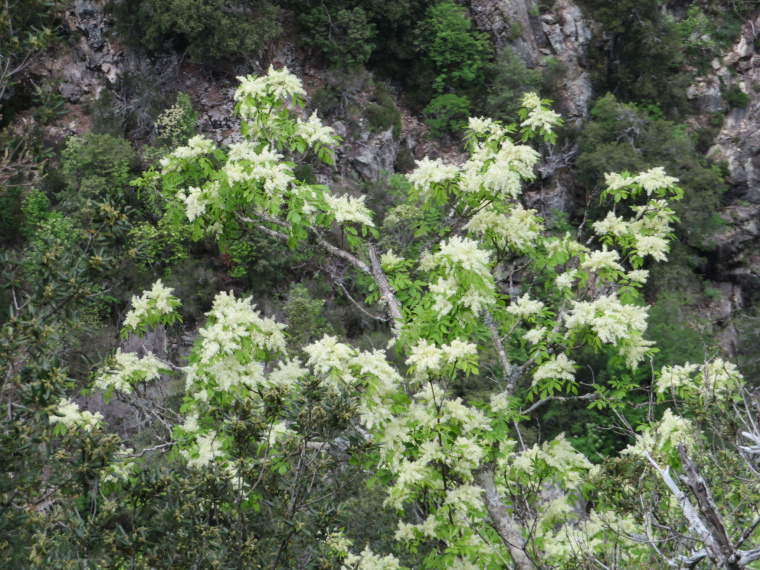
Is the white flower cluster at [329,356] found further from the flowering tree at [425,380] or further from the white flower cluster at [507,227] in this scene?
Result: the white flower cluster at [507,227]

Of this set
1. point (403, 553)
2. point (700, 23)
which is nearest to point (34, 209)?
point (403, 553)

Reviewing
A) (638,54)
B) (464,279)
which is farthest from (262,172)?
(638,54)

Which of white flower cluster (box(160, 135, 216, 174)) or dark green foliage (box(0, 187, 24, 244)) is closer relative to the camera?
white flower cluster (box(160, 135, 216, 174))

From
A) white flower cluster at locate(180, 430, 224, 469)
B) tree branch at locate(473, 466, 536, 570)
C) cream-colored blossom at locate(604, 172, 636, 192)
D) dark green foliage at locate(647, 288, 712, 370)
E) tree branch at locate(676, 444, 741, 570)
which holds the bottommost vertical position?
dark green foliage at locate(647, 288, 712, 370)

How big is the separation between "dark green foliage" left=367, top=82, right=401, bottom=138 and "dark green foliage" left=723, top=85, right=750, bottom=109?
381 inches

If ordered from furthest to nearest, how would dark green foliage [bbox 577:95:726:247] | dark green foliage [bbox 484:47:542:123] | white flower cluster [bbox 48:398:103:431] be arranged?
dark green foliage [bbox 484:47:542:123]
dark green foliage [bbox 577:95:726:247]
white flower cluster [bbox 48:398:103:431]

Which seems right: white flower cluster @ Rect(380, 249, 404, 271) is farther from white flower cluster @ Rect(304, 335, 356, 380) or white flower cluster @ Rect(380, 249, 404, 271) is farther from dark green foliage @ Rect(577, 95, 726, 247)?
dark green foliage @ Rect(577, 95, 726, 247)

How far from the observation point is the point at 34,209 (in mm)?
12766

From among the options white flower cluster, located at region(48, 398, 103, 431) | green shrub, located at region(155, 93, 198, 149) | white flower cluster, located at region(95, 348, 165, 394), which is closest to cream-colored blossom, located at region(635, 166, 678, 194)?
white flower cluster, located at region(95, 348, 165, 394)

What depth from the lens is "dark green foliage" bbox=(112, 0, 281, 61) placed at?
1368 cm

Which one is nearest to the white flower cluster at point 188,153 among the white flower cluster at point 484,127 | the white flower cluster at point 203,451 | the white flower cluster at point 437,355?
the white flower cluster at point 203,451

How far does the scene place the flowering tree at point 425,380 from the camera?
3586 millimetres

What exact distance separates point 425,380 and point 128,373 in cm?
203

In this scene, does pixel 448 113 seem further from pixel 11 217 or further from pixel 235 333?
pixel 235 333
